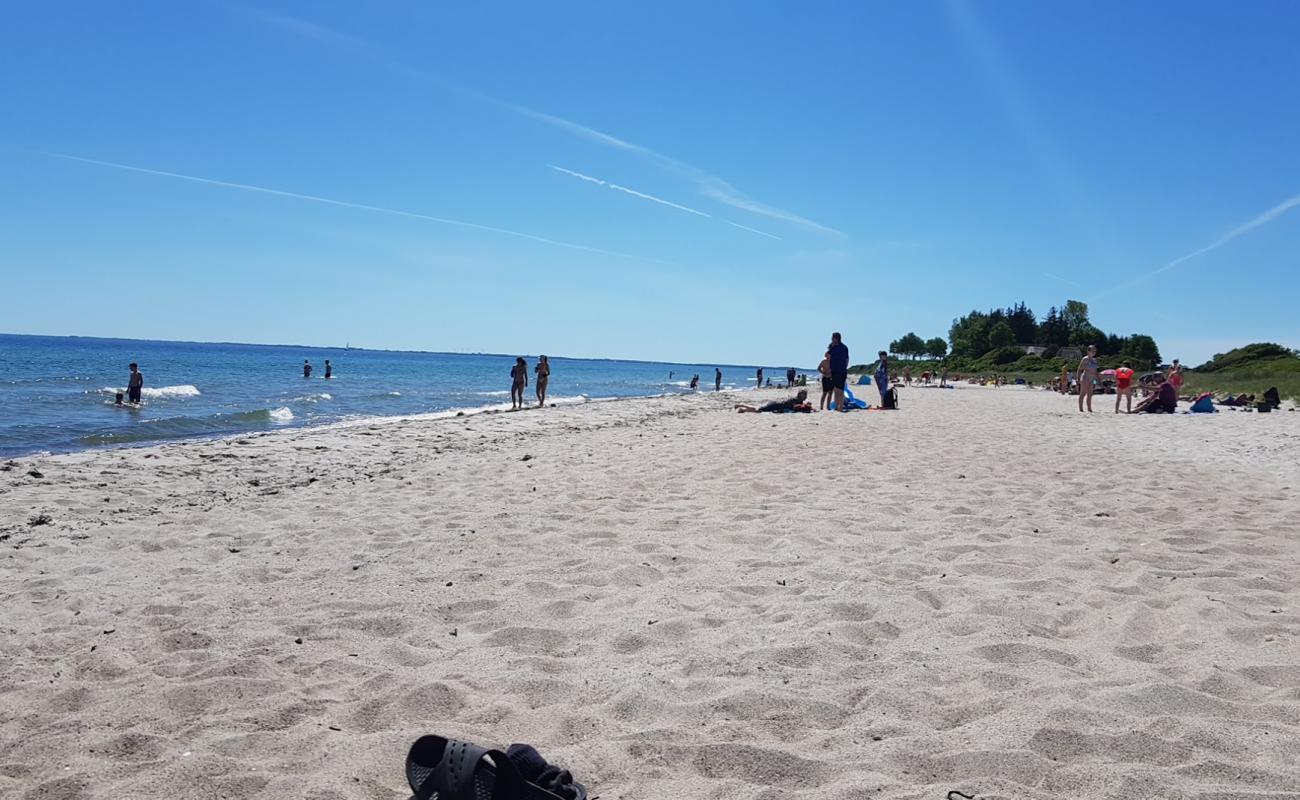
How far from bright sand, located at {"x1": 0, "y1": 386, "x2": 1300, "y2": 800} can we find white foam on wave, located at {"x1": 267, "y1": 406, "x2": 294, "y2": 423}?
43.9 feet

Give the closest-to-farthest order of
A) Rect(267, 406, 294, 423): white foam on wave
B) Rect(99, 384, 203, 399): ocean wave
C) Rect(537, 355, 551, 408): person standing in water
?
Rect(267, 406, 294, 423): white foam on wave, Rect(537, 355, 551, 408): person standing in water, Rect(99, 384, 203, 399): ocean wave

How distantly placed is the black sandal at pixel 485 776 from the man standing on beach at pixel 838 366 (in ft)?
54.5

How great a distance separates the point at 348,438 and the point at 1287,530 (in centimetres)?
1299

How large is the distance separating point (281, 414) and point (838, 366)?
16237 millimetres

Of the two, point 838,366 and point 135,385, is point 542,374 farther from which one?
point 135,385

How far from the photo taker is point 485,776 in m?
2.19

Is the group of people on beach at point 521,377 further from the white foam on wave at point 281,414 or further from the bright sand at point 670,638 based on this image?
the bright sand at point 670,638

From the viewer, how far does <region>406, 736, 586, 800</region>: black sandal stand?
6.95 feet

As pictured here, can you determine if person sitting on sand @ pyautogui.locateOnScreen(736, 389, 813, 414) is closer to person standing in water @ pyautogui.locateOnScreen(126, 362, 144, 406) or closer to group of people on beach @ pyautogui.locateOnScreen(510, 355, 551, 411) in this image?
group of people on beach @ pyautogui.locateOnScreen(510, 355, 551, 411)

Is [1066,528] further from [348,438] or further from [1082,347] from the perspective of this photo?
[1082,347]

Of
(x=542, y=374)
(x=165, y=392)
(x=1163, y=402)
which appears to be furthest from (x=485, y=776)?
(x=165, y=392)

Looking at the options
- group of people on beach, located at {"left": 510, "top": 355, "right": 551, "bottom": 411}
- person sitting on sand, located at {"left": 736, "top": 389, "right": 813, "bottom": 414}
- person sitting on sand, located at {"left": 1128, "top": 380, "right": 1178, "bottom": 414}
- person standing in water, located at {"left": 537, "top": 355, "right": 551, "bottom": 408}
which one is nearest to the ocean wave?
group of people on beach, located at {"left": 510, "top": 355, "right": 551, "bottom": 411}

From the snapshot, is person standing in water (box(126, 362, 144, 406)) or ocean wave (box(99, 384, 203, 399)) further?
ocean wave (box(99, 384, 203, 399))

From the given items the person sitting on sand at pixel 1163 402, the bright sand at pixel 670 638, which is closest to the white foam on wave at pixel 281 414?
the bright sand at pixel 670 638
